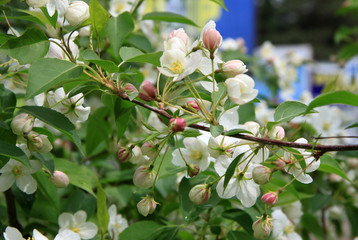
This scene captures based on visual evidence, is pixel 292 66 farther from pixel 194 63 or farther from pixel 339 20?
pixel 339 20

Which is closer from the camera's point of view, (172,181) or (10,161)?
(10,161)

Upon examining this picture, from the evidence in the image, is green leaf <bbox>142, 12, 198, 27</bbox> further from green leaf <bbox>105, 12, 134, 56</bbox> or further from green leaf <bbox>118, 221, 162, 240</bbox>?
green leaf <bbox>118, 221, 162, 240</bbox>

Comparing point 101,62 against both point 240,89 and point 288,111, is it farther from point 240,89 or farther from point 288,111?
point 288,111

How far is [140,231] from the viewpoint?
0.85m

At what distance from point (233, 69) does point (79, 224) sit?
18.8 inches

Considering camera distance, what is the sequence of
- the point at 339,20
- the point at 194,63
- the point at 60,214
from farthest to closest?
1. the point at 339,20
2. the point at 60,214
3. the point at 194,63

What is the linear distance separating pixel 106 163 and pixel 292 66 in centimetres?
154

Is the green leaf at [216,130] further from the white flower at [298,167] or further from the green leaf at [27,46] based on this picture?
the green leaf at [27,46]

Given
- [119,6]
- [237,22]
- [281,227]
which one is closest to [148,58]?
[281,227]

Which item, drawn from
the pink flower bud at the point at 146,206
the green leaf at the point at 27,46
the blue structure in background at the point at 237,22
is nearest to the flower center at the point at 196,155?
the pink flower bud at the point at 146,206

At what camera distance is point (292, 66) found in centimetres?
246

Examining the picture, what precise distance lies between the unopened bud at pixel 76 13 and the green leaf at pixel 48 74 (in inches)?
4.6

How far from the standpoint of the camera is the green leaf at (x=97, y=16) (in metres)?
0.74

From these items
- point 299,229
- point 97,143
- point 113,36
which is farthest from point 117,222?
point 299,229
